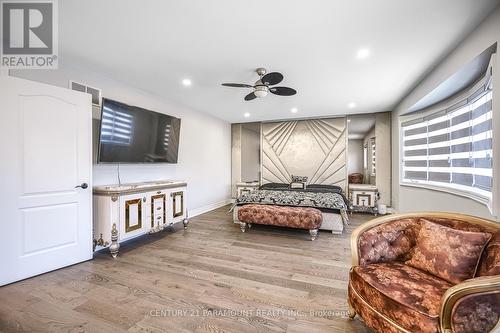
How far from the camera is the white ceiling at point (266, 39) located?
6.06 ft

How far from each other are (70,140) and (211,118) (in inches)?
146

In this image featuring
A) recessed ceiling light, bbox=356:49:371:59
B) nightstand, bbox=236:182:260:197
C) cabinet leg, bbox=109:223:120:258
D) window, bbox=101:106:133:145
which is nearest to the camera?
recessed ceiling light, bbox=356:49:371:59

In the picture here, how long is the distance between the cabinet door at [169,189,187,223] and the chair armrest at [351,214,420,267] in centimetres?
310

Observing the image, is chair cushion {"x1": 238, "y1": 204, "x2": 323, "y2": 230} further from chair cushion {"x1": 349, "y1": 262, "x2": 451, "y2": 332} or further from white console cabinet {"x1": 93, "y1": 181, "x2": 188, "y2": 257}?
chair cushion {"x1": 349, "y1": 262, "x2": 451, "y2": 332}

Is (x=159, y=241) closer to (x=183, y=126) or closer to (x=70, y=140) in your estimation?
(x=70, y=140)

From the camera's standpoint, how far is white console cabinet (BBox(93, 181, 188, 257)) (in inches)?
113

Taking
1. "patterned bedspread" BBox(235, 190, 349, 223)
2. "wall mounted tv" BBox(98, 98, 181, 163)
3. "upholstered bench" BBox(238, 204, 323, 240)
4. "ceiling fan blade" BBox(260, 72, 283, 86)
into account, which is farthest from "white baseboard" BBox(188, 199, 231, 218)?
"ceiling fan blade" BBox(260, 72, 283, 86)

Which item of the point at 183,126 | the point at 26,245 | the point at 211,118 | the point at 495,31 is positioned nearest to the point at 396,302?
the point at 495,31

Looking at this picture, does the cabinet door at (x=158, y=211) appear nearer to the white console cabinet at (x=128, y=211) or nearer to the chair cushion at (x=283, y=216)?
the white console cabinet at (x=128, y=211)

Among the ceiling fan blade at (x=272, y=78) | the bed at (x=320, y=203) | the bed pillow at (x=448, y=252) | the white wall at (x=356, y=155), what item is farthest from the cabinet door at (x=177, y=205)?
the white wall at (x=356, y=155)

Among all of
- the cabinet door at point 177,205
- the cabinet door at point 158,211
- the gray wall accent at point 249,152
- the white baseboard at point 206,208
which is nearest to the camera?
the cabinet door at point 158,211

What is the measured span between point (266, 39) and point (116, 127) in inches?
96.1

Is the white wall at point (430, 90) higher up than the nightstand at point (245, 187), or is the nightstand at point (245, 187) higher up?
the white wall at point (430, 90)

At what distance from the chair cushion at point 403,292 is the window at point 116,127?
11.1 ft
